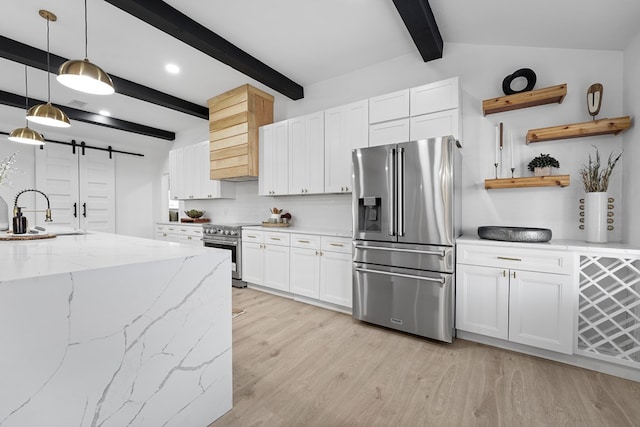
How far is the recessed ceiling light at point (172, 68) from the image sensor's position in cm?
348

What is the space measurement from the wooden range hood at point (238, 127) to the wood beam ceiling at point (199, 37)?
0.58m

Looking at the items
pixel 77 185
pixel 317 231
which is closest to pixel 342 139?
pixel 317 231

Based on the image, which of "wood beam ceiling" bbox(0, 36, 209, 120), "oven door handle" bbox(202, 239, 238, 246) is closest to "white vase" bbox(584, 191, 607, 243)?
"oven door handle" bbox(202, 239, 238, 246)

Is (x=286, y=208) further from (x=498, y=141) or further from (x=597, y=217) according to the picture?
(x=597, y=217)

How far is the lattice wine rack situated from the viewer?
1.93 m

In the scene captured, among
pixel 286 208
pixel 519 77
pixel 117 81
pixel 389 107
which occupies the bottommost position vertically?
pixel 286 208

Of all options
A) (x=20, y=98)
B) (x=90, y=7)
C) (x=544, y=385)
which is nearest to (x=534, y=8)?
(x=544, y=385)

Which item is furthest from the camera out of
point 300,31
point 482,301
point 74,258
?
point 300,31

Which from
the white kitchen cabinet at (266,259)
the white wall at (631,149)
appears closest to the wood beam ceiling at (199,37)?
the white kitchen cabinet at (266,259)

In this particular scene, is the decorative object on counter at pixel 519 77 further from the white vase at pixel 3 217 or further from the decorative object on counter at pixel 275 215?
the white vase at pixel 3 217

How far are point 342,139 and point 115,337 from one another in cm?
283

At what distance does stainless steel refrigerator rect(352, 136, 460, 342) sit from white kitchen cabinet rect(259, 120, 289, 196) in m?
1.36

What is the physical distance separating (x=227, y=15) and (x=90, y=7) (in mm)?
1174

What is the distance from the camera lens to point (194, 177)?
209 inches
